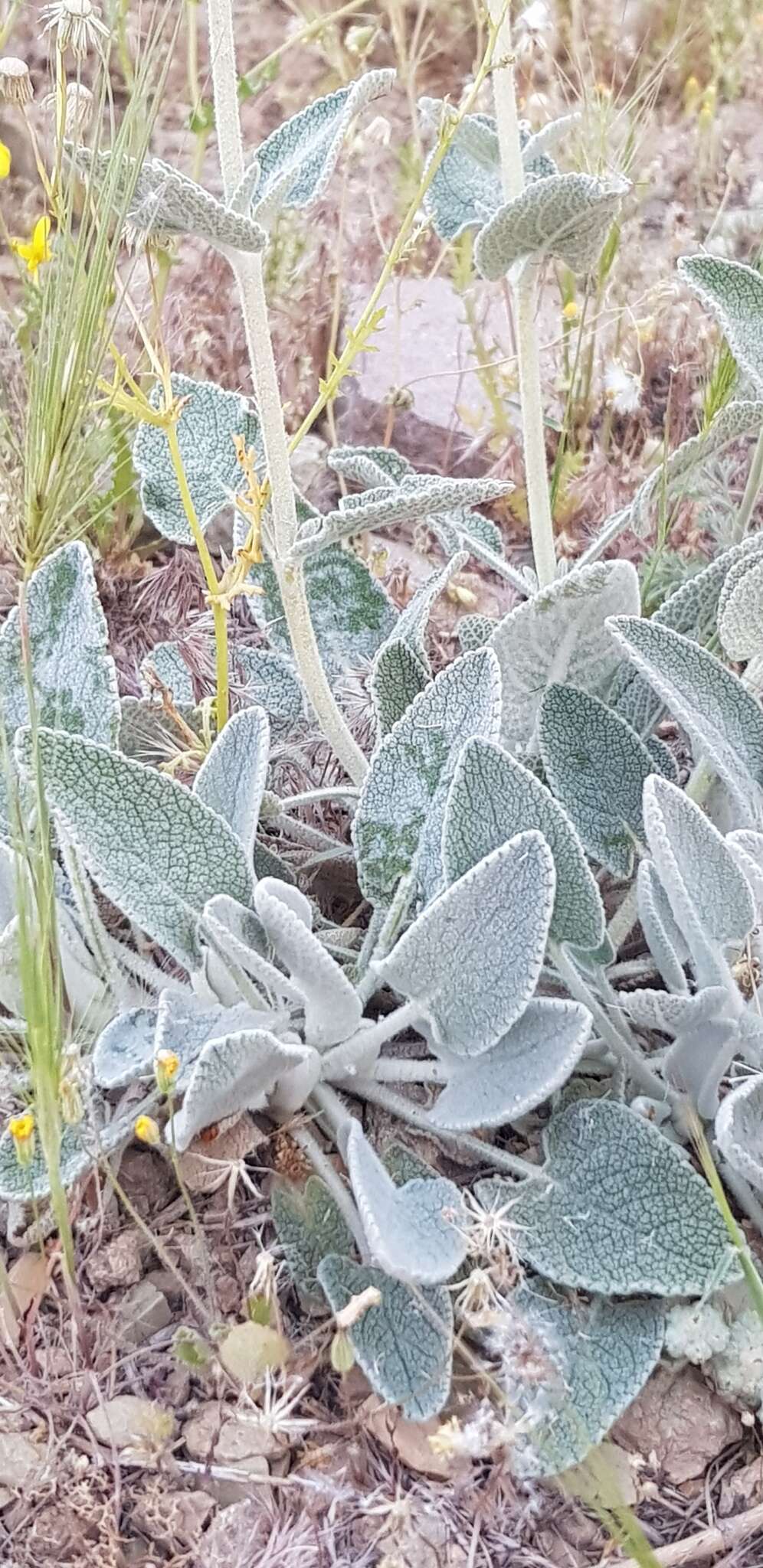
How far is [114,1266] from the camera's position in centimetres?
105

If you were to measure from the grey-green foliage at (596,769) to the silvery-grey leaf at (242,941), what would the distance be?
307mm

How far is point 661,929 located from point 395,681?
349 millimetres

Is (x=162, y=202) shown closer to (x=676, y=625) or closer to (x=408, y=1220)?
(x=676, y=625)

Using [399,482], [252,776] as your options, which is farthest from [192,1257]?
[399,482]

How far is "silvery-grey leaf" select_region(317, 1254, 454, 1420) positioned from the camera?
94cm

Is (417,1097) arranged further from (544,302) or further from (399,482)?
(544,302)

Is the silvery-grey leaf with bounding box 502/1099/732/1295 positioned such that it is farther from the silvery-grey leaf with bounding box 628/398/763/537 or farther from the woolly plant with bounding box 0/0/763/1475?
the silvery-grey leaf with bounding box 628/398/763/537

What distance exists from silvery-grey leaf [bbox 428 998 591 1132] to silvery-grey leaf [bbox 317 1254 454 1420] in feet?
0.42

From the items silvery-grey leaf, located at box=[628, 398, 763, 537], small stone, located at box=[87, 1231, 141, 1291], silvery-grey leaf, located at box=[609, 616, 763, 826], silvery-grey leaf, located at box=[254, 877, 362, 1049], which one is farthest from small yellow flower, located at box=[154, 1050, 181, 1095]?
silvery-grey leaf, located at box=[628, 398, 763, 537]

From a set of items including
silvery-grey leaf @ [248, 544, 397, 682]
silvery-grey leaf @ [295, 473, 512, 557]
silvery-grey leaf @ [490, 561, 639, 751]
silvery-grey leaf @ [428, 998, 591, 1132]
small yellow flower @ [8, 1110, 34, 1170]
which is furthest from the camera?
silvery-grey leaf @ [248, 544, 397, 682]

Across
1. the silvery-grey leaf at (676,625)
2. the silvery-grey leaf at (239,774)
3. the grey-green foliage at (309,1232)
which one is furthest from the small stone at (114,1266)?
the silvery-grey leaf at (676,625)

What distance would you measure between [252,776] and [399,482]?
484 mm

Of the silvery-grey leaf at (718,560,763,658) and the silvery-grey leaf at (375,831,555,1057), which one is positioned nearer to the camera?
the silvery-grey leaf at (375,831,555,1057)

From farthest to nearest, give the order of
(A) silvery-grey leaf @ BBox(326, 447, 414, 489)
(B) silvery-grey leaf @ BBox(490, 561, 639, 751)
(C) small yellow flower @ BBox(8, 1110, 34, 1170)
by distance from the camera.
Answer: (A) silvery-grey leaf @ BBox(326, 447, 414, 489)
(B) silvery-grey leaf @ BBox(490, 561, 639, 751)
(C) small yellow flower @ BBox(8, 1110, 34, 1170)
